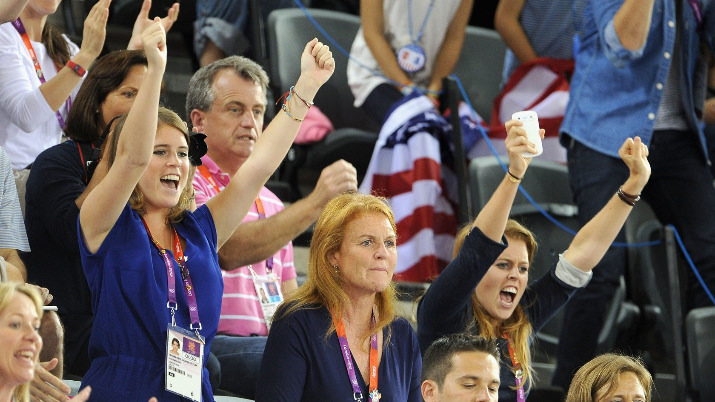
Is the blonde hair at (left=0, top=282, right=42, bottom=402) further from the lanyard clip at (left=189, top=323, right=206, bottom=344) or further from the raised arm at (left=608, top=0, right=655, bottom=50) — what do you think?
the raised arm at (left=608, top=0, right=655, bottom=50)

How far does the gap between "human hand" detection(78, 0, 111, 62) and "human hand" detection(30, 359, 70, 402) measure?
1.19 metres

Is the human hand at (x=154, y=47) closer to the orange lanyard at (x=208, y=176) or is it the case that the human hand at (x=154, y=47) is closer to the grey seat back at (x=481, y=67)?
the orange lanyard at (x=208, y=176)

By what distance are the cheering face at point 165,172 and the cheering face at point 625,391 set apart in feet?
3.69

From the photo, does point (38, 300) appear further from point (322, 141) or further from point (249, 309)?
point (322, 141)

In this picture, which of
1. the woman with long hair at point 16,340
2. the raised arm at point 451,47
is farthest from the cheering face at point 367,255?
the raised arm at point 451,47

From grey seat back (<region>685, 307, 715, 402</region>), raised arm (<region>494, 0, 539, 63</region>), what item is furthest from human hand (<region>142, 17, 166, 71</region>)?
raised arm (<region>494, 0, 539, 63</region>)

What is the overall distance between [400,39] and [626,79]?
0.94 meters

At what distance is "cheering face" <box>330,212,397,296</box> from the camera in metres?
2.59

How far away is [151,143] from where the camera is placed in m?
2.28

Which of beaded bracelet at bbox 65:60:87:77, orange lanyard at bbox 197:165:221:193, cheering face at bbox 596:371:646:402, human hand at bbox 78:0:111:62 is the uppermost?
human hand at bbox 78:0:111:62

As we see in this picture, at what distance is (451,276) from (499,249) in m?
0.13

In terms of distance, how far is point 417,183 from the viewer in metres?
4.05

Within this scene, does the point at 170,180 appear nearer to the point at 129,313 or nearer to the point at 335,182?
the point at 129,313

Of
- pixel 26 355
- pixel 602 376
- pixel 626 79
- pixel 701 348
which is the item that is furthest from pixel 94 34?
pixel 701 348
